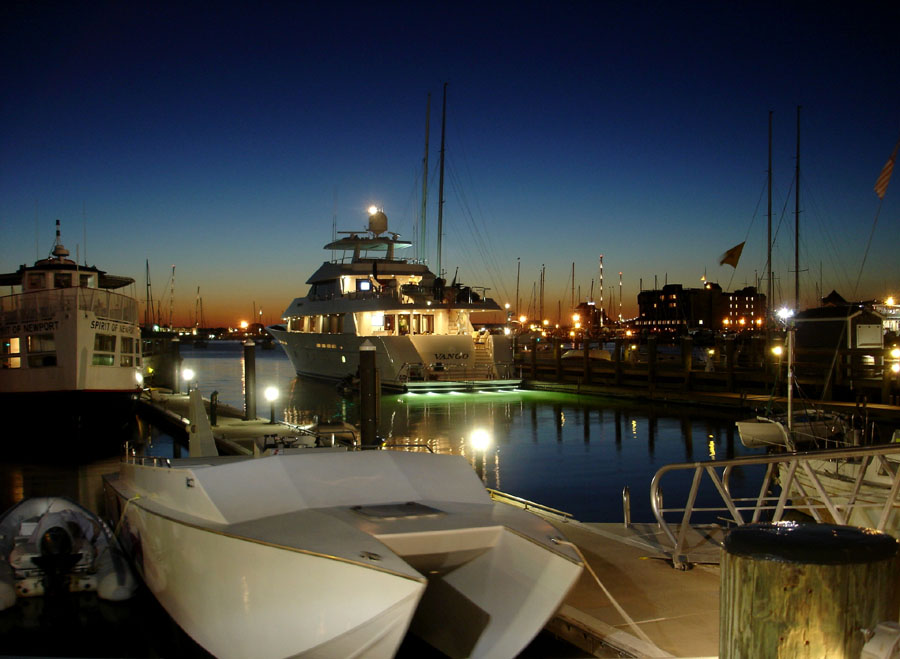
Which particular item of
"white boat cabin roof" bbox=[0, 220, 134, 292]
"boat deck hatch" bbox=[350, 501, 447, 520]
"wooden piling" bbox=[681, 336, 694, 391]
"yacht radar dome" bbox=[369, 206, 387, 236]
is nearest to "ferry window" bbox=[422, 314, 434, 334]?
"yacht radar dome" bbox=[369, 206, 387, 236]

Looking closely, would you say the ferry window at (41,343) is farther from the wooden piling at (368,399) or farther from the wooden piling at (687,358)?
the wooden piling at (687,358)

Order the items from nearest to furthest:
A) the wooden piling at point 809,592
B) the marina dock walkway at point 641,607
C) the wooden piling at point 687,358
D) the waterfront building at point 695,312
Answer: the wooden piling at point 809,592 → the marina dock walkway at point 641,607 → the wooden piling at point 687,358 → the waterfront building at point 695,312

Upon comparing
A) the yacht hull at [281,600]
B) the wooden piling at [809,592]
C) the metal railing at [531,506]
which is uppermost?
the wooden piling at [809,592]

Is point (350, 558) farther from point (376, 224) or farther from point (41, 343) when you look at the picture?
point (376, 224)

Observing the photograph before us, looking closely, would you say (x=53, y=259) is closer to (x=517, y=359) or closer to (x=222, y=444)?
(x=222, y=444)

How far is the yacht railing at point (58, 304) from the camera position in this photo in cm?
2311

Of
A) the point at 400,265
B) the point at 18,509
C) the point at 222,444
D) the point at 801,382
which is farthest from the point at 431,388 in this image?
the point at 18,509

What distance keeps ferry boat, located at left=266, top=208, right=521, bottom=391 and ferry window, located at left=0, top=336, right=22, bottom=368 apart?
15.3 metres

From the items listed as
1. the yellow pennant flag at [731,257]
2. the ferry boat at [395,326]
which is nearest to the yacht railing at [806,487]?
the yellow pennant flag at [731,257]

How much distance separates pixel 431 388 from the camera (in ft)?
121

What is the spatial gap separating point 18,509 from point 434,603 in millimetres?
6425

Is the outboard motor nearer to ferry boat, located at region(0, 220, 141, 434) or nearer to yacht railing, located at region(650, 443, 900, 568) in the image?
yacht railing, located at region(650, 443, 900, 568)

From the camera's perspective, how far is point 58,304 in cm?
2320

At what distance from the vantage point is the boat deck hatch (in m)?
6.12
